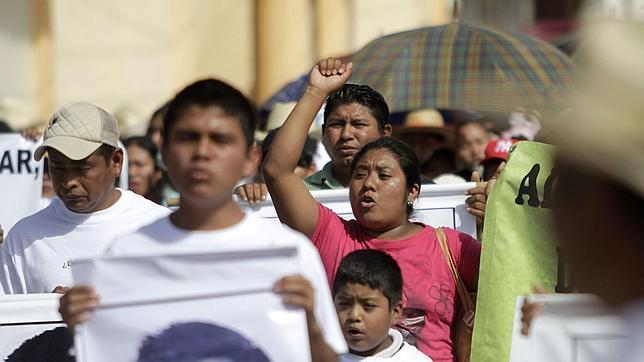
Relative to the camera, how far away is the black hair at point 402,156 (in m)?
5.47

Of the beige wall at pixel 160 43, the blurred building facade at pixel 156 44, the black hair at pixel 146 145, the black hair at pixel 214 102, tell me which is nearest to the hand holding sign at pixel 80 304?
the black hair at pixel 214 102

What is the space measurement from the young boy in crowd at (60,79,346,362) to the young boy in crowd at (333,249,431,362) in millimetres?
1514

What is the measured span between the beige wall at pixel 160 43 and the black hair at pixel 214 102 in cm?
1005

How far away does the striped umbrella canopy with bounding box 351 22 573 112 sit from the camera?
9.30 m

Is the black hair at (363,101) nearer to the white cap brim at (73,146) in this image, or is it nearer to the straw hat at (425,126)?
the white cap brim at (73,146)

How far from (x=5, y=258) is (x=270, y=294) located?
8.38ft

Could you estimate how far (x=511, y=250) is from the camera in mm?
5258

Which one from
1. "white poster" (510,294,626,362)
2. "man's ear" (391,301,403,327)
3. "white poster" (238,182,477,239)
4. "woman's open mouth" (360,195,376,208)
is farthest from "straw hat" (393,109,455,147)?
"white poster" (510,294,626,362)

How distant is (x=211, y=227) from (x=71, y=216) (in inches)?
91.8

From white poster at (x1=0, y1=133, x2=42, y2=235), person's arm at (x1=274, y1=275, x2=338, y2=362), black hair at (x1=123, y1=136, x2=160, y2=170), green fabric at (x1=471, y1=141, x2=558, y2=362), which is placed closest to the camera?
person's arm at (x1=274, y1=275, x2=338, y2=362)

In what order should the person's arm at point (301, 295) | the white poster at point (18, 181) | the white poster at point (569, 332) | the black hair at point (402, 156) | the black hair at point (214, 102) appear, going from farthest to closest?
1. the white poster at point (18, 181)
2. the black hair at point (402, 156)
3. the black hair at point (214, 102)
4. the person's arm at point (301, 295)
5. the white poster at point (569, 332)

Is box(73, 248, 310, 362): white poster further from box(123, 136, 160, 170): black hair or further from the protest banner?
box(123, 136, 160, 170): black hair

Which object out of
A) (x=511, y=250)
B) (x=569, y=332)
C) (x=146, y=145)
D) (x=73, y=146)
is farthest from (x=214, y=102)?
(x=146, y=145)

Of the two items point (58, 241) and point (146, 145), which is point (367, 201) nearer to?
point (58, 241)
